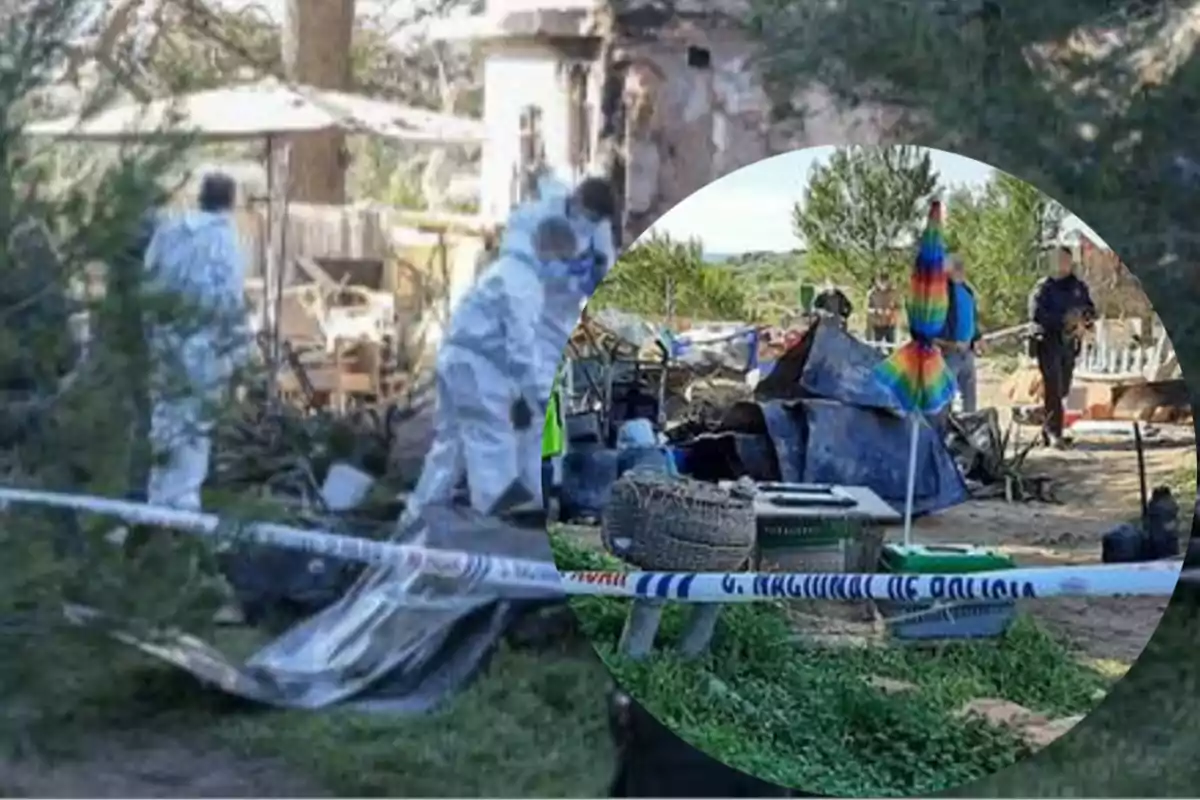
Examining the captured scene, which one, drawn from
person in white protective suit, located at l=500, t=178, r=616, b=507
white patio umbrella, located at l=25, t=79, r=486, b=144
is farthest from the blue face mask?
white patio umbrella, located at l=25, t=79, r=486, b=144

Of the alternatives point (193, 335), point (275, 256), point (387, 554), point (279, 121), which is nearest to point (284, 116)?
point (279, 121)

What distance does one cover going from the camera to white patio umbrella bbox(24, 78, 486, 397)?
2307mm

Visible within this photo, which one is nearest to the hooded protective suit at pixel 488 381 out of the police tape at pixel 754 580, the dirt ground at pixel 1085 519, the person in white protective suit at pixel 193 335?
the police tape at pixel 754 580

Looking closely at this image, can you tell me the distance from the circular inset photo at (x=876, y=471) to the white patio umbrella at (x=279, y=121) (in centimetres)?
28

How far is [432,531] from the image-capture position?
2393mm

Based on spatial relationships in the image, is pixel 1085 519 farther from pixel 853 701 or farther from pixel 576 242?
pixel 576 242

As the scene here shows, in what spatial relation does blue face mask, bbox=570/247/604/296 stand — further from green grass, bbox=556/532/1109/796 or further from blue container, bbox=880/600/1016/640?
blue container, bbox=880/600/1016/640

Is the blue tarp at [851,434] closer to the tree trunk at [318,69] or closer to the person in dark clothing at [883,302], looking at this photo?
the person in dark clothing at [883,302]

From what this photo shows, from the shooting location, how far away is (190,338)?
87.9 inches

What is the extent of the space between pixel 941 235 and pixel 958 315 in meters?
0.09

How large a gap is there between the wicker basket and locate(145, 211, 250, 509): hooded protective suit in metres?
0.49

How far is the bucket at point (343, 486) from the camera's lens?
2.40 meters

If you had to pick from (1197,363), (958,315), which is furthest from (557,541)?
(1197,363)

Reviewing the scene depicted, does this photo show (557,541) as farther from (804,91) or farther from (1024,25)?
(1024,25)
